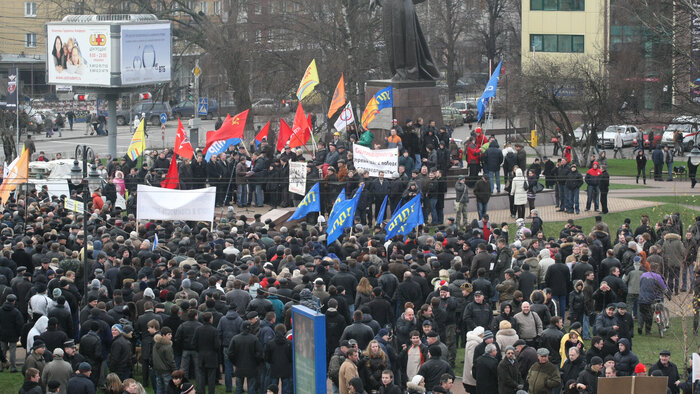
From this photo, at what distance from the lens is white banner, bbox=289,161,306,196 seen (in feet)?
99.2

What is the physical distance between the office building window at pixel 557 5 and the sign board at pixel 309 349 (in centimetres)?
5333

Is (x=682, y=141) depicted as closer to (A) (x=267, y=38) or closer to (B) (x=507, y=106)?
(B) (x=507, y=106)

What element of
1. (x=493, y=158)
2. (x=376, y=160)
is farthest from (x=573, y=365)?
(x=493, y=158)

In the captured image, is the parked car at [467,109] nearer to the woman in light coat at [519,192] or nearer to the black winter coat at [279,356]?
the woman in light coat at [519,192]

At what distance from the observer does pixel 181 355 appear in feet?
60.3

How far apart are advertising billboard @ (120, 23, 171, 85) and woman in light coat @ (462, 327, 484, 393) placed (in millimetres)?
35861

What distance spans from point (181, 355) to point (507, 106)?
35.4 meters

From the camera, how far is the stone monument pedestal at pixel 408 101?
33438mm

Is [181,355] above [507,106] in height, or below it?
below

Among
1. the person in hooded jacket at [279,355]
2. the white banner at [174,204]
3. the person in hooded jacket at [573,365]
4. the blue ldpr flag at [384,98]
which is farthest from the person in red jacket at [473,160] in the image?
the person in hooded jacket at [573,365]

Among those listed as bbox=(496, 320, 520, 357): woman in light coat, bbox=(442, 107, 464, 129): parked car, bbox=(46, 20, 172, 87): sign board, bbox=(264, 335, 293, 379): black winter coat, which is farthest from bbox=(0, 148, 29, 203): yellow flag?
bbox=(442, 107, 464, 129): parked car

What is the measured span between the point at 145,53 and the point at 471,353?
3738cm

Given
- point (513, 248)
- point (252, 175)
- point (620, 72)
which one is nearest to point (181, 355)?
point (513, 248)

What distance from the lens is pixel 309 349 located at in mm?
15320
